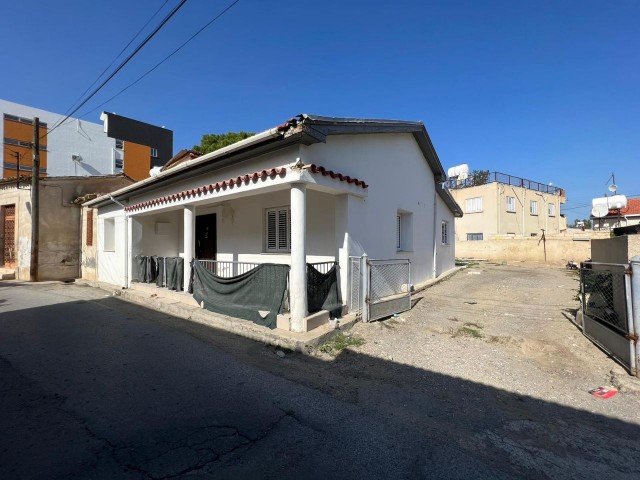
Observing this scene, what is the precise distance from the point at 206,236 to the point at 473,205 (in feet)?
80.9

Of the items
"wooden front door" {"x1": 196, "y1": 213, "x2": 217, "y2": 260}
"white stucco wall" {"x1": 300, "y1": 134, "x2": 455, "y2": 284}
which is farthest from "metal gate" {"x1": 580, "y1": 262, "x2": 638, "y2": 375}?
"wooden front door" {"x1": 196, "y1": 213, "x2": 217, "y2": 260}

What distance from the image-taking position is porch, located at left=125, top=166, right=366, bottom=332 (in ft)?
19.0

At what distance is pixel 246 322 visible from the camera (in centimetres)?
643

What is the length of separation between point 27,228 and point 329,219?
17028 millimetres

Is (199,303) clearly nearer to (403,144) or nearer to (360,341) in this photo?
(360,341)

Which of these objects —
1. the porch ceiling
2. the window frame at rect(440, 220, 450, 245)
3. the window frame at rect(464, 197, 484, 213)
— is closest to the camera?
the porch ceiling

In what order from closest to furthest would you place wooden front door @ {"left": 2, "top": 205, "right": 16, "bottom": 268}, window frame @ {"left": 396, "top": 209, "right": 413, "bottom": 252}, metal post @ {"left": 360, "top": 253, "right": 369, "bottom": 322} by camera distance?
metal post @ {"left": 360, "top": 253, "right": 369, "bottom": 322}
window frame @ {"left": 396, "top": 209, "right": 413, "bottom": 252}
wooden front door @ {"left": 2, "top": 205, "right": 16, "bottom": 268}

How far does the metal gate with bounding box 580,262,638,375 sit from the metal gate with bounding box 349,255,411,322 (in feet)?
11.0

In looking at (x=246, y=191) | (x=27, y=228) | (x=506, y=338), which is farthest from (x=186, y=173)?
(x=27, y=228)

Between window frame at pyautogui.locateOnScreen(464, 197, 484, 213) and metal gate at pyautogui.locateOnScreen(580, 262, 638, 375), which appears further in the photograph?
window frame at pyautogui.locateOnScreen(464, 197, 484, 213)

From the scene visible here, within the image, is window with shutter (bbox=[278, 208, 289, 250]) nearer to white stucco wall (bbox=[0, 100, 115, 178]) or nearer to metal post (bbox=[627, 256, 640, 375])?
metal post (bbox=[627, 256, 640, 375])

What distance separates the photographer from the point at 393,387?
4.08 meters

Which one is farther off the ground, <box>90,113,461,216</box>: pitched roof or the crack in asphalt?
<box>90,113,461,216</box>: pitched roof

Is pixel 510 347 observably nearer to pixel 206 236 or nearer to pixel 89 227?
pixel 206 236
